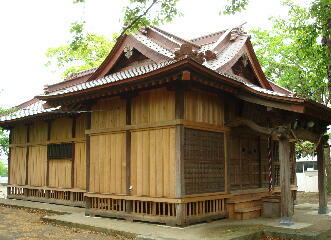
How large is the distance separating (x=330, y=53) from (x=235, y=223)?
5501mm

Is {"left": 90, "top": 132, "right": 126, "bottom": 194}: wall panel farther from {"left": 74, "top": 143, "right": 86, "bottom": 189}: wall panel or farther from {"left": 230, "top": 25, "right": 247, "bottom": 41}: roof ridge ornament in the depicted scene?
{"left": 230, "top": 25, "right": 247, "bottom": 41}: roof ridge ornament

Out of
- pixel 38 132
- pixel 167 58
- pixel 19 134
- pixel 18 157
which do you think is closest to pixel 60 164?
pixel 38 132

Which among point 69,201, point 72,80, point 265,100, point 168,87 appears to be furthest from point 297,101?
point 72,80

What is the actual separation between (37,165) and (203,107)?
916cm

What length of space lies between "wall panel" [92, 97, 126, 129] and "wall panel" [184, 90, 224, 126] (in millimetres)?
2218

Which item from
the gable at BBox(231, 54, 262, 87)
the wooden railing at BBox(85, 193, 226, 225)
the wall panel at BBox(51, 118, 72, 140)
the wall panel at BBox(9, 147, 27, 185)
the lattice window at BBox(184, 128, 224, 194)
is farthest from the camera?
the wall panel at BBox(9, 147, 27, 185)

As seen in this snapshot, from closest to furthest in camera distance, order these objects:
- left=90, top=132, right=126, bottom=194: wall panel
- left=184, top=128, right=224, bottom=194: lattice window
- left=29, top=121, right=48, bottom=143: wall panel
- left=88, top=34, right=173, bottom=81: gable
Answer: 1. left=184, top=128, right=224, bottom=194: lattice window
2. left=90, top=132, right=126, bottom=194: wall panel
3. left=88, top=34, right=173, bottom=81: gable
4. left=29, top=121, right=48, bottom=143: wall panel

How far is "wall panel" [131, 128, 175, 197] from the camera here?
31.9 feet

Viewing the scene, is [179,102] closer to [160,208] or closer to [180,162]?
[180,162]

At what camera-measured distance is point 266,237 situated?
908 cm

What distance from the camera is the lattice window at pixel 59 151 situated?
14764 millimetres

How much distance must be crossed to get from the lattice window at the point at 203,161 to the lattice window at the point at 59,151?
651 centimetres

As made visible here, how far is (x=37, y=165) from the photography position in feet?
53.1

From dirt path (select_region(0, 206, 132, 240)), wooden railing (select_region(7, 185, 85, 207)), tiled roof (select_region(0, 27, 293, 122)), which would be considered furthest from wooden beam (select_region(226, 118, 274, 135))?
wooden railing (select_region(7, 185, 85, 207))
